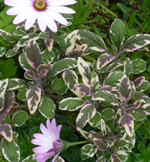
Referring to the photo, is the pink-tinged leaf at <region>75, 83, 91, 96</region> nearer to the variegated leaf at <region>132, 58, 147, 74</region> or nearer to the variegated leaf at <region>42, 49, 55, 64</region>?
the variegated leaf at <region>42, 49, 55, 64</region>

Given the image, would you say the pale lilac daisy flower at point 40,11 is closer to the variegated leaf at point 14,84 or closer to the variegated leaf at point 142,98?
the variegated leaf at point 14,84

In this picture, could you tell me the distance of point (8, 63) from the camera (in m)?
1.05

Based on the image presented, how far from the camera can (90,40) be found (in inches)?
30.3

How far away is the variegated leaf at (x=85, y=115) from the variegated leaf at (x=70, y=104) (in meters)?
0.03

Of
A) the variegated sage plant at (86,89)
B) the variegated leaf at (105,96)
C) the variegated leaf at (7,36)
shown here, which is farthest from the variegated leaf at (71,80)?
the variegated leaf at (7,36)

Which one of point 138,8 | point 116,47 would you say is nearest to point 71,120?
point 116,47

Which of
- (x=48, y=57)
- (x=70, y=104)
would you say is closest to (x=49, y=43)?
(x=48, y=57)

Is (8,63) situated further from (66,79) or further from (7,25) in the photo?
(66,79)

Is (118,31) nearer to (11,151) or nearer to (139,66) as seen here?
(139,66)

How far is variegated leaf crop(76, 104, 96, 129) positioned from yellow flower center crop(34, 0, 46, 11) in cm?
41

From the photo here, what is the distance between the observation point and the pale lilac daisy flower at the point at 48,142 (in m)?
0.63

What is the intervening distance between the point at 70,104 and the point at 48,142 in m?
0.16

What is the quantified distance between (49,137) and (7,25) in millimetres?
734

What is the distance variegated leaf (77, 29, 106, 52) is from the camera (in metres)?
0.76
